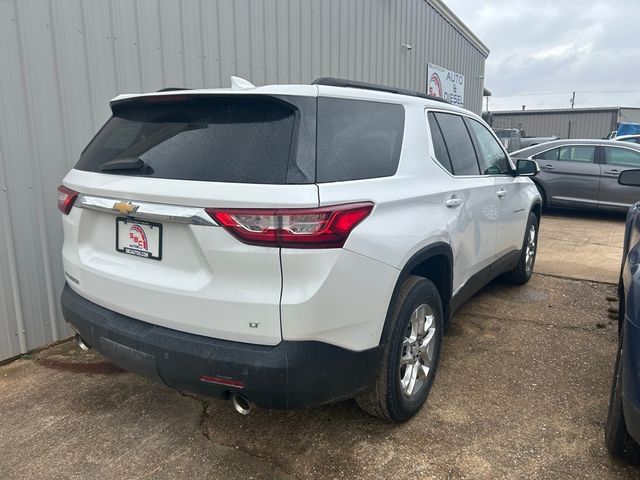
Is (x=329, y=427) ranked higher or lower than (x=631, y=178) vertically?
lower

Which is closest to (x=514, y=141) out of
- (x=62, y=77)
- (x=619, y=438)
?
(x=62, y=77)

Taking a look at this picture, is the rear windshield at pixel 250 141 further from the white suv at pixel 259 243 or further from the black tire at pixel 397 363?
the black tire at pixel 397 363

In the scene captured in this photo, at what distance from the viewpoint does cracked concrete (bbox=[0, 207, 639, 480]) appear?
2.47m

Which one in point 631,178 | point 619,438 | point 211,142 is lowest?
point 619,438

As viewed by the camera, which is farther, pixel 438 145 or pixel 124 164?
pixel 438 145

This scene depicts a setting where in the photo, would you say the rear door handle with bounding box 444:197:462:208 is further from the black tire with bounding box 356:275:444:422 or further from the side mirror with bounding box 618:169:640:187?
the side mirror with bounding box 618:169:640:187

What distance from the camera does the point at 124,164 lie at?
2359 millimetres

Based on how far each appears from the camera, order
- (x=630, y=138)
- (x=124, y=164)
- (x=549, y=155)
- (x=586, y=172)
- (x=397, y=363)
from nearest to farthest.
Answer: (x=124, y=164) → (x=397, y=363) → (x=586, y=172) → (x=549, y=155) → (x=630, y=138)

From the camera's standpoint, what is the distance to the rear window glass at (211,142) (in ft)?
6.79

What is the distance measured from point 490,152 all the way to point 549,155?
7013 millimetres

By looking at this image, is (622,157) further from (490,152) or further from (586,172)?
(490,152)

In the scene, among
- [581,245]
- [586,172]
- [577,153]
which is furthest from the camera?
[577,153]

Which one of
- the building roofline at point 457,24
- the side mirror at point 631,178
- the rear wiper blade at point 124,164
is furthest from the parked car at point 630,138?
the rear wiper blade at point 124,164

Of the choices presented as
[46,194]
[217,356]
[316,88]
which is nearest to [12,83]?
[46,194]
